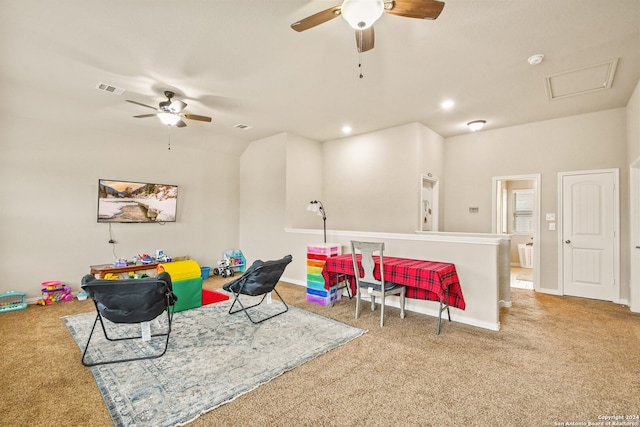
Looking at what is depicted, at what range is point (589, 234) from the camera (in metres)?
4.86

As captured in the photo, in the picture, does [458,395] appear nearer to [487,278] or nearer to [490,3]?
[487,278]

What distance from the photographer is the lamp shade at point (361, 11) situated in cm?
194

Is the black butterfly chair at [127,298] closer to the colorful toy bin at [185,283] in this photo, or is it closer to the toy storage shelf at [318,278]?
the colorful toy bin at [185,283]

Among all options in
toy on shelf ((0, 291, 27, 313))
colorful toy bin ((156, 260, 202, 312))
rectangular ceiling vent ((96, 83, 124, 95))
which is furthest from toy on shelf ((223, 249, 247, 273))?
rectangular ceiling vent ((96, 83, 124, 95))

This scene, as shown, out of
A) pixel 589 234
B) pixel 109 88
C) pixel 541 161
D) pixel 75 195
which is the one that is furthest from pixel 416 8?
pixel 75 195

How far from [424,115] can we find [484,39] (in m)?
2.16

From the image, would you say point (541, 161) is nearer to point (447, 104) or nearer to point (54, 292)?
point (447, 104)

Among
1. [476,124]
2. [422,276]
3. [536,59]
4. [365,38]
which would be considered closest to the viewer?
[365,38]

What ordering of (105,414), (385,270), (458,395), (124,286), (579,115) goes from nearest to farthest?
(105,414), (458,395), (124,286), (385,270), (579,115)

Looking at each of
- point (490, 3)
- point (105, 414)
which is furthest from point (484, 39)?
point (105, 414)

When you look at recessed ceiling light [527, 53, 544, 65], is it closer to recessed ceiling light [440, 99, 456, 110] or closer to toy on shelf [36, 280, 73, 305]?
recessed ceiling light [440, 99, 456, 110]

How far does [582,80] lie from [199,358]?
5.38 metres

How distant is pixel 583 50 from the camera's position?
3.02 m

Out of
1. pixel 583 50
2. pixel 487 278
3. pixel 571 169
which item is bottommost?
pixel 487 278
